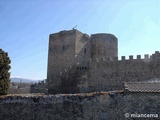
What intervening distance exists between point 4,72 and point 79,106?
7015mm

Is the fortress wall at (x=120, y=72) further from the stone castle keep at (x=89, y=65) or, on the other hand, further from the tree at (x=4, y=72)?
the tree at (x=4, y=72)

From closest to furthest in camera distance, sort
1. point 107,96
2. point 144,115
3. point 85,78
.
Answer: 1. point 144,115
2. point 107,96
3. point 85,78

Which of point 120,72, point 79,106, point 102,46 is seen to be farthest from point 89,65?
point 79,106

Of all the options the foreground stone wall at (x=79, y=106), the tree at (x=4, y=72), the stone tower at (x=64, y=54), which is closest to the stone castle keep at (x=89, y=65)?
the stone tower at (x=64, y=54)

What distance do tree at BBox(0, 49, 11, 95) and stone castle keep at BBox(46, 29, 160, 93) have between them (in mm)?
8804

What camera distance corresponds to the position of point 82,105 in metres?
9.13

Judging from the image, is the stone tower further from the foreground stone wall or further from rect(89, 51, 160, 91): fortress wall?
the foreground stone wall

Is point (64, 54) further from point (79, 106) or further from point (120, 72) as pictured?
point (79, 106)

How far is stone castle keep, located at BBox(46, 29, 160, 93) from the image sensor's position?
760 inches

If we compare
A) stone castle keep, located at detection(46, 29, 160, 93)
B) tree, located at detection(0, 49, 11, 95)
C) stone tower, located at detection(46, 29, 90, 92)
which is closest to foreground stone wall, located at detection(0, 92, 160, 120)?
tree, located at detection(0, 49, 11, 95)

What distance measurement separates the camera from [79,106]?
919 centimetres

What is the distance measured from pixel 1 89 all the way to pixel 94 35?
15498mm

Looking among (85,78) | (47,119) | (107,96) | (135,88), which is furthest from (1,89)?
(85,78)

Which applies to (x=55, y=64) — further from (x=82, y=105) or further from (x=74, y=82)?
(x=82, y=105)
